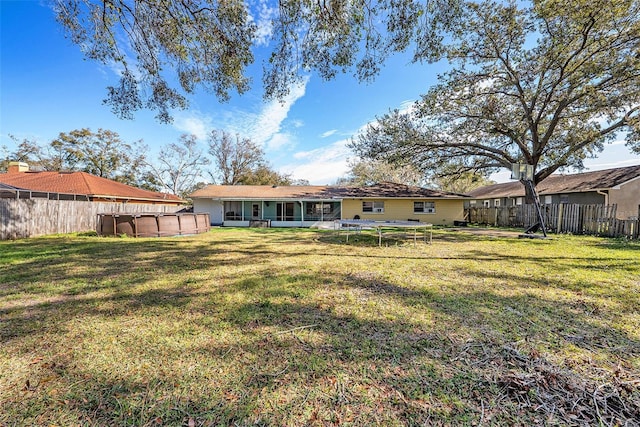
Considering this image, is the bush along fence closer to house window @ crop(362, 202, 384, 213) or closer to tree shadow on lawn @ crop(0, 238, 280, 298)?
house window @ crop(362, 202, 384, 213)

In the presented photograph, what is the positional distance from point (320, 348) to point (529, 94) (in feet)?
58.4

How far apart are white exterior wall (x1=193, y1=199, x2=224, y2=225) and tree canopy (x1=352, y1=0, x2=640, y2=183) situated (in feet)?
39.7

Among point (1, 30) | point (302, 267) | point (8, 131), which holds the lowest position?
point (302, 267)

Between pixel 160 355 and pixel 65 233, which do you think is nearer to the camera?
pixel 160 355

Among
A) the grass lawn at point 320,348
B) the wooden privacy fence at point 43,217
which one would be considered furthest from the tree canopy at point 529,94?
the wooden privacy fence at point 43,217

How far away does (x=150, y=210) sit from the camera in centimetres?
1997

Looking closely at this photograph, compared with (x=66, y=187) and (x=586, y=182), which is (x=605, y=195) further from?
(x=66, y=187)

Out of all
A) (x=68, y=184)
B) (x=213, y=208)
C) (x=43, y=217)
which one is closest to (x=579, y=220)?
(x=213, y=208)

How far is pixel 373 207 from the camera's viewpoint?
21188mm

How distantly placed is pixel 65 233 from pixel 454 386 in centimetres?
1792

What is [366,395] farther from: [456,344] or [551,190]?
[551,190]

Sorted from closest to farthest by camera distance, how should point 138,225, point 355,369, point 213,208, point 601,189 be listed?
point 355,369, point 138,225, point 601,189, point 213,208

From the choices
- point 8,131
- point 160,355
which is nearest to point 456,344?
point 160,355

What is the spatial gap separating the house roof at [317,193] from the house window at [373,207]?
29.7 inches
